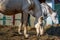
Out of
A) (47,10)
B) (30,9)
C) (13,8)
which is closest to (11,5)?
(13,8)

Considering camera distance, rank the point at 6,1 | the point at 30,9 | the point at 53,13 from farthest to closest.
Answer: the point at 53,13
the point at 30,9
the point at 6,1

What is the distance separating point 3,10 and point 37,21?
1.01 metres

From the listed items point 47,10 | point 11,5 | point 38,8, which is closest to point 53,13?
point 47,10

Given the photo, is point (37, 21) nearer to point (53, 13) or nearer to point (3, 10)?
point (3, 10)

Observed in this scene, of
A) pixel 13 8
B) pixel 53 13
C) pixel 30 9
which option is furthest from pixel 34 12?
pixel 53 13

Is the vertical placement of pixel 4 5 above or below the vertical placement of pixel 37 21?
above

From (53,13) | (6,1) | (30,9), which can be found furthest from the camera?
(53,13)

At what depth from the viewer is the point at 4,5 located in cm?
630

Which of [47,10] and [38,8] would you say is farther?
[47,10]

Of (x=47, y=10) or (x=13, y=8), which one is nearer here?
(x=13, y=8)

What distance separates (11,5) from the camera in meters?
6.38

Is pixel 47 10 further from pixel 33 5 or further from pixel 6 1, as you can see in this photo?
pixel 6 1

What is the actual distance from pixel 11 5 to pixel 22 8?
0.33m

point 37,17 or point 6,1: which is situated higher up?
point 6,1
